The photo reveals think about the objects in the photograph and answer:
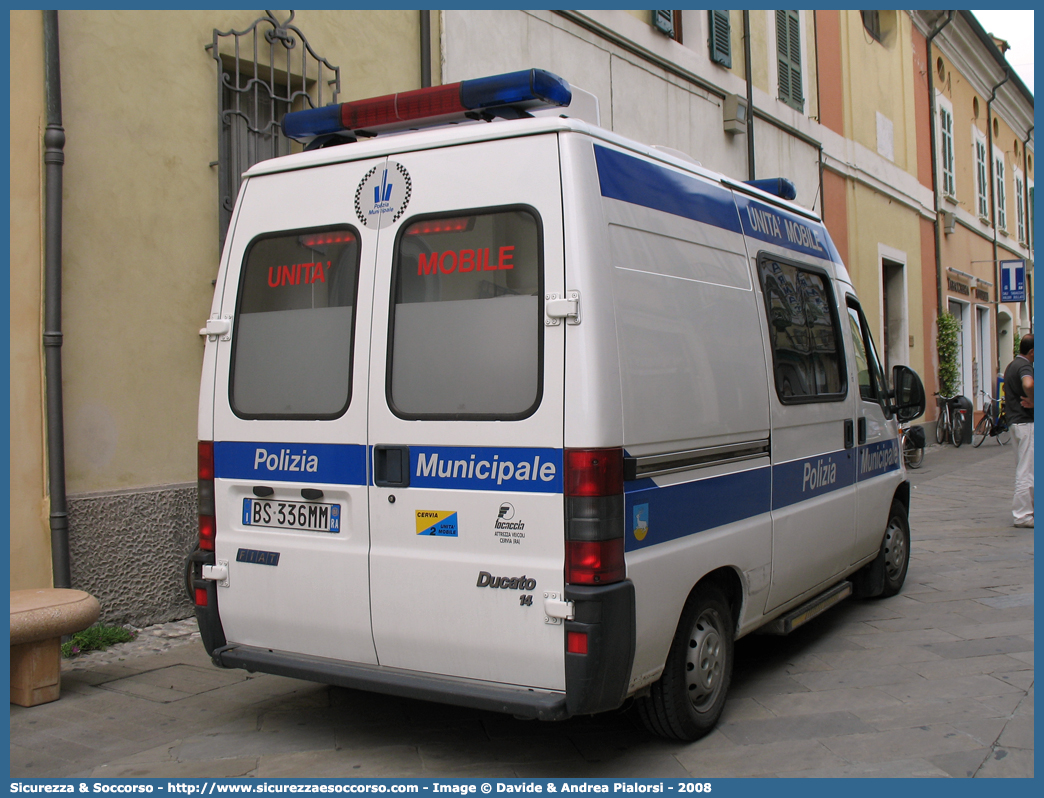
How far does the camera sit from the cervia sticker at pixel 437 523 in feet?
11.9

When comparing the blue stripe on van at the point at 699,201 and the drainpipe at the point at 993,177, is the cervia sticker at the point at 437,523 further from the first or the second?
the drainpipe at the point at 993,177

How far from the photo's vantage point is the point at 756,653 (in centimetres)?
542

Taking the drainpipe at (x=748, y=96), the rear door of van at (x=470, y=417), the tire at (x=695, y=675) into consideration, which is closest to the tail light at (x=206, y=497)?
the rear door of van at (x=470, y=417)

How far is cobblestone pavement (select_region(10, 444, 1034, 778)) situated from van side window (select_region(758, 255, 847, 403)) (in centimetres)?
144

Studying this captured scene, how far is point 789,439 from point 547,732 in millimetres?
1793

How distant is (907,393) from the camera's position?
623 cm

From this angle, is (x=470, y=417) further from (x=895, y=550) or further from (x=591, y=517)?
(x=895, y=550)

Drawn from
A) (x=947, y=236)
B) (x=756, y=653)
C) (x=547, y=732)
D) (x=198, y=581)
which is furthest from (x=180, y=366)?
(x=947, y=236)

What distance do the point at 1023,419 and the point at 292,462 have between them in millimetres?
7761

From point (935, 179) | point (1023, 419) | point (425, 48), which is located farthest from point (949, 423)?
point (425, 48)

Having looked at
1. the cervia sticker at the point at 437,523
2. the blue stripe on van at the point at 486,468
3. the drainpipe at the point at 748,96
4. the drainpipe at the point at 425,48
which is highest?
the drainpipe at the point at 748,96

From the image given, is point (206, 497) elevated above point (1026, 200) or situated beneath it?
situated beneath

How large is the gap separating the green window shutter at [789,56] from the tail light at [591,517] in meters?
11.8

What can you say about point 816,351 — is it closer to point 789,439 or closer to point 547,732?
point 789,439
